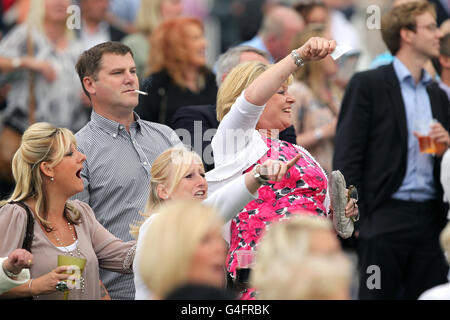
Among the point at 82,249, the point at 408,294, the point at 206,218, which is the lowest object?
the point at 408,294

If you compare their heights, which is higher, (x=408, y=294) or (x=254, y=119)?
(x=254, y=119)

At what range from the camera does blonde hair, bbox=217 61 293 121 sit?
17.0 feet

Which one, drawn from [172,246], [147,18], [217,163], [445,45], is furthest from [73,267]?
[147,18]

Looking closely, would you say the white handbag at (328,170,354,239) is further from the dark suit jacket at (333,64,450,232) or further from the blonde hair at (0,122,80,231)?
the dark suit jacket at (333,64,450,232)

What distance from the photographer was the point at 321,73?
26.6ft

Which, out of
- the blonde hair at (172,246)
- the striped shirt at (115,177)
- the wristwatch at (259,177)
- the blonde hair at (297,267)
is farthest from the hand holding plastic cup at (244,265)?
the blonde hair at (297,267)

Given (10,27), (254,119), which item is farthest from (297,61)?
(10,27)

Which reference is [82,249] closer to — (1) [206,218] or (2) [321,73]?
(1) [206,218]

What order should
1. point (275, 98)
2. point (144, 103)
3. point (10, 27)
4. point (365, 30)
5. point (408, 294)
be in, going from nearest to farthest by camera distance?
point (275, 98) < point (408, 294) < point (144, 103) < point (10, 27) < point (365, 30)

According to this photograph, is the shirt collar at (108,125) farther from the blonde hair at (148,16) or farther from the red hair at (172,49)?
the blonde hair at (148,16)

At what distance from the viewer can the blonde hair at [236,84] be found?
17.0 feet

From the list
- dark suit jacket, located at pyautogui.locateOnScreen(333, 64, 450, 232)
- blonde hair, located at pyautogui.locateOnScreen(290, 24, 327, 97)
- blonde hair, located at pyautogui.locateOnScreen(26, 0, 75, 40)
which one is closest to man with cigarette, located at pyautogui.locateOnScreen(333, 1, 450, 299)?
dark suit jacket, located at pyautogui.locateOnScreen(333, 64, 450, 232)

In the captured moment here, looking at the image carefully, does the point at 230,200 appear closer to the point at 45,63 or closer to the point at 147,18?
the point at 45,63

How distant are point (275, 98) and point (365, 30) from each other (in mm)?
4569
